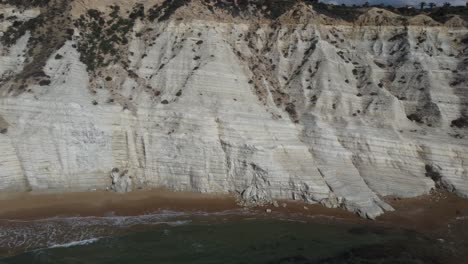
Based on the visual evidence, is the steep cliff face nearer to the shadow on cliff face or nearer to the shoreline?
the shadow on cliff face

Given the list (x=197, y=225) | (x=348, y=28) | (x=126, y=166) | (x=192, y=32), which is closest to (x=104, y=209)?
(x=126, y=166)

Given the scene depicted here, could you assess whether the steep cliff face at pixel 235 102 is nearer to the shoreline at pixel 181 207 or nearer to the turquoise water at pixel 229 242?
the shoreline at pixel 181 207

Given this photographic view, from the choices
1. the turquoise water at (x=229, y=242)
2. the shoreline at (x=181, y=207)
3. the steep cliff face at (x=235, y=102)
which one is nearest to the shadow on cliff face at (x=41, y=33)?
the steep cliff face at (x=235, y=102)

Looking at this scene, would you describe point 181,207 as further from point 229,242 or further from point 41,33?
point 41,33

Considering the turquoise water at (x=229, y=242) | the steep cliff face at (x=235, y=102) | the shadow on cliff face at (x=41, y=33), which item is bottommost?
the turquoise water at (x=229, y=242)

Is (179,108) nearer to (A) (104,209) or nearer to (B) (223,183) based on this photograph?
(B) (223,183)

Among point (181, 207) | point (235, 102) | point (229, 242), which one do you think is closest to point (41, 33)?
point (235, 102)
